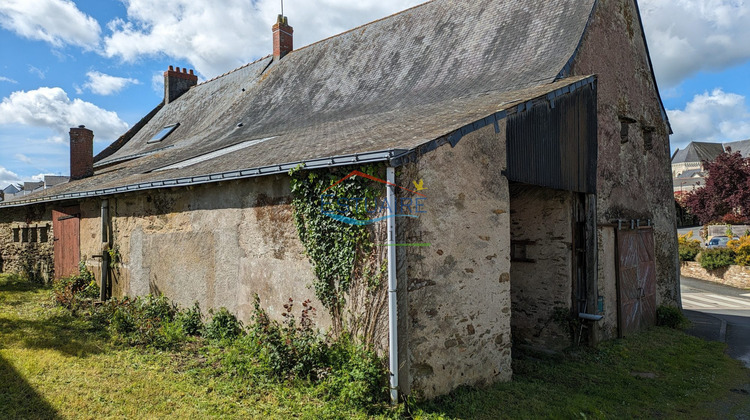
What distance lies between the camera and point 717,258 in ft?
66.0

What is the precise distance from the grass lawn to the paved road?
2024 mm

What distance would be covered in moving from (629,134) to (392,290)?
292 inches

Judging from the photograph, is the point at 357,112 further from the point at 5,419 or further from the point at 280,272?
the point at 5,419

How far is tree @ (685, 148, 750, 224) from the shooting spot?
2789cm

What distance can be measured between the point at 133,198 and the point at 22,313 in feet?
9.43

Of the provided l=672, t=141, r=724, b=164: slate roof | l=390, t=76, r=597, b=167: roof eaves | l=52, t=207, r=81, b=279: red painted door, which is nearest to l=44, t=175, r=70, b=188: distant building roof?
l=52, t=207, r=81, b=279: red painted door

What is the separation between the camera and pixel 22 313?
8445 millimetres

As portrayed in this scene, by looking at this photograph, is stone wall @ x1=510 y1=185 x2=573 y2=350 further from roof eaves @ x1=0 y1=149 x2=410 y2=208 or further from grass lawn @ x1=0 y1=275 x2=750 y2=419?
roof eaves @ x1=0 y1=149 x2=410 y2=208

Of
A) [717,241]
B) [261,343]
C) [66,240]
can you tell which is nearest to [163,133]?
[66,240]

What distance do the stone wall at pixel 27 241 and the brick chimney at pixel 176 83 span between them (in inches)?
384

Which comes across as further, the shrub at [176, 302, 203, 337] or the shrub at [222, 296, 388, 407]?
the shrub at [176, 302, 203, 337]

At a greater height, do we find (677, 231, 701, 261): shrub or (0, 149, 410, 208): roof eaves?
(0, 149, 410, 208): roof eaves

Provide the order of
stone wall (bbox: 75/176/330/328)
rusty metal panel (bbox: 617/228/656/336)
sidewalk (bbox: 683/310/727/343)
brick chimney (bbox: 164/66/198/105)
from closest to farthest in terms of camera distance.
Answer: stone wall (bbox: 75/176/330/328) → rusty metal panel (bbox: 617/228/656/336) → sidewalk (bbox: 683/310/727/343) → brick chimney (bbox: 164/66/198/105)

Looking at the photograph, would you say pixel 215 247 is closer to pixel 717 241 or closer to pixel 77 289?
pixel 77 289
